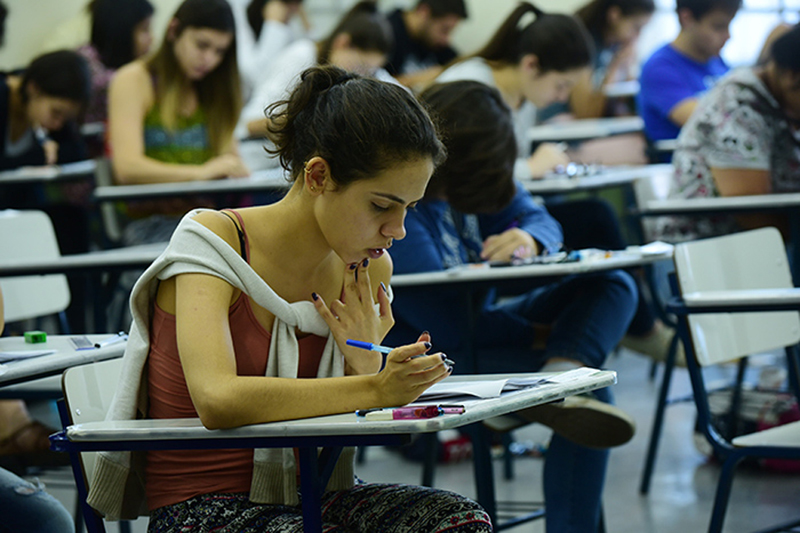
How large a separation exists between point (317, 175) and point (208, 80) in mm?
2687

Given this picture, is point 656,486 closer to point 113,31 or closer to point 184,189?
point 184,189

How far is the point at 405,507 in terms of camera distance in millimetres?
1367

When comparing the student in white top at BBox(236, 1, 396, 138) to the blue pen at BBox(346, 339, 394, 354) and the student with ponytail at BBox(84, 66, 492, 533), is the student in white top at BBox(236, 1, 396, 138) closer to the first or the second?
the student with ponytail at BBox(84, 66, 492, 533)

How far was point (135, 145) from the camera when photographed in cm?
385

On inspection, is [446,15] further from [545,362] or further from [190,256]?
[190,256]

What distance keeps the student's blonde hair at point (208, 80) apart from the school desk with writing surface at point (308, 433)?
2796mm

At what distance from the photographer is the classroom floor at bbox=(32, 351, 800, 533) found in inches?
106

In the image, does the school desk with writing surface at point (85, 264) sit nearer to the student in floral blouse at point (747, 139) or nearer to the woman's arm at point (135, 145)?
the woman's arm at point (135, 145)

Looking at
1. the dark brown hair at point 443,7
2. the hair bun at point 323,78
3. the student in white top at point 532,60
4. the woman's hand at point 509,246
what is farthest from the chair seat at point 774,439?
the dark brown hair at point 443,7

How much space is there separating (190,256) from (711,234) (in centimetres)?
235

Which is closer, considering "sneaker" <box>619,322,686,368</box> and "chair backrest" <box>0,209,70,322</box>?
"chair backrest" <box>0,209,70,322</box>

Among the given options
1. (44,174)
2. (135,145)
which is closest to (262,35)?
(44,174)

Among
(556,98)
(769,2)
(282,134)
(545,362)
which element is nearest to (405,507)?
(282,134)

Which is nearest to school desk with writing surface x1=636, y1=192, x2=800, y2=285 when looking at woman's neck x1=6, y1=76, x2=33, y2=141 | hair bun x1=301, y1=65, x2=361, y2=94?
hair bun x1=301, y1=65, x2=361, y2=94
